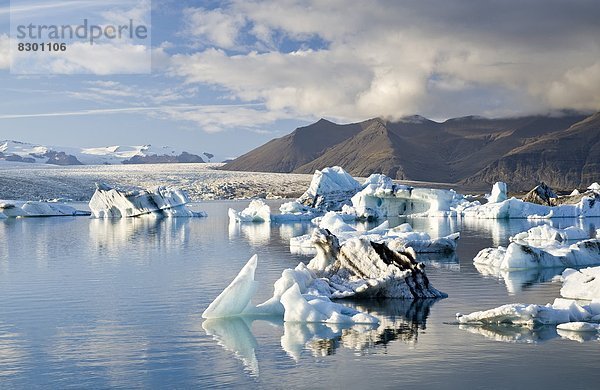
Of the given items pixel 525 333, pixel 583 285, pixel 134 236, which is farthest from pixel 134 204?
pixel 525 333

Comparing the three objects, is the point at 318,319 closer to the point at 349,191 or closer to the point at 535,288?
the point at 535,288

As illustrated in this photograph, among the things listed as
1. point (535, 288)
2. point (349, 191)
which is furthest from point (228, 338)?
point (349, 191)

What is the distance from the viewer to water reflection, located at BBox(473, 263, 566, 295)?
16744mm

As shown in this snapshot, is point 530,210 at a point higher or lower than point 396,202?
lower

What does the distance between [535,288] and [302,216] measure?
103 feet

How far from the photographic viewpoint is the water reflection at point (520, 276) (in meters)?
16.7

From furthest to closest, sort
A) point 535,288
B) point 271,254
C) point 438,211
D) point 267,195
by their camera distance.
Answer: point 267,195
point 438,211
point 271,254
point 535,288

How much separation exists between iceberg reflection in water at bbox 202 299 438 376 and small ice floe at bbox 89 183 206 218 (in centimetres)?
3877

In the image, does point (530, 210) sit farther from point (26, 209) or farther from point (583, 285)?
point (583, 285)

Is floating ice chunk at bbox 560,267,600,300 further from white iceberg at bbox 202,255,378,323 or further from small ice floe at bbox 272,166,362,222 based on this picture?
small ice floe at bbox 272,166,362,222

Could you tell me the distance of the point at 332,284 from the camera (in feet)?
49.9

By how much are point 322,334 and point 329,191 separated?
4282 centimetres

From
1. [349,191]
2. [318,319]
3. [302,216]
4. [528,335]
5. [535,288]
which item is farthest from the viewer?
[349,191]

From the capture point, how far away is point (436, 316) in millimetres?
13039
